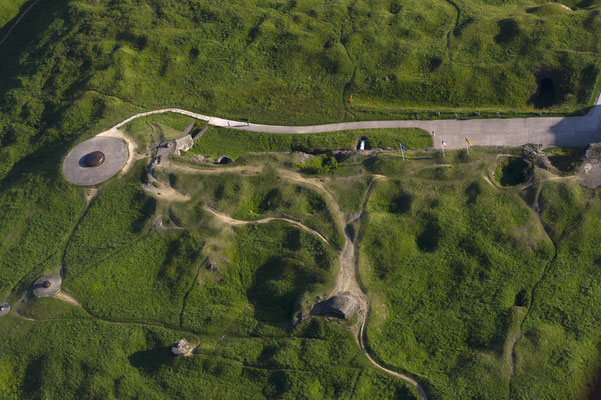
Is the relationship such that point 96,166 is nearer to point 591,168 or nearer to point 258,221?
point 258,221

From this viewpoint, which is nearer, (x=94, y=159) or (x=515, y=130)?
(x=515, y=130)

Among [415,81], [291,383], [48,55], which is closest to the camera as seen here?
[291,383]

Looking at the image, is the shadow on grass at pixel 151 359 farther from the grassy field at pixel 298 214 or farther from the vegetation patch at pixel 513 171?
the vegetation patch at pixel 513 171

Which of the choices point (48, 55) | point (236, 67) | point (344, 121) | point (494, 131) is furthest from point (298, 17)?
point (48, 55)

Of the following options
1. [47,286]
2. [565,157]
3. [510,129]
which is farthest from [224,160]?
[565,157]

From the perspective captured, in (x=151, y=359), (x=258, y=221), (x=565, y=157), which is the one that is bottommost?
(x=151, y=359)

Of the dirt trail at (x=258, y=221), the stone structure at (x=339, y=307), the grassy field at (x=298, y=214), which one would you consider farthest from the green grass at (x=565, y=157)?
the stone structure at (x=339, y=307)

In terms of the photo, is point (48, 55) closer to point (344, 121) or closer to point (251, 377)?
point (344, 121)
